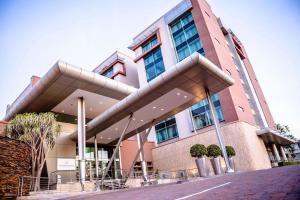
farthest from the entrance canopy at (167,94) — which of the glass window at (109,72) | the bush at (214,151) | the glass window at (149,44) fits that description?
the glass window at (109,72)

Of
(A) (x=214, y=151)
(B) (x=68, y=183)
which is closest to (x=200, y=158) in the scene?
(A) (x=214, y=151)

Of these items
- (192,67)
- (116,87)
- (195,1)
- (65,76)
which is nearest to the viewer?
(192,67)

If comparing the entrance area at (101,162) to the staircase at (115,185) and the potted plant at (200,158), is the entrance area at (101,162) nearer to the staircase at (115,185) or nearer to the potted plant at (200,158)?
the staircase at (115,185)

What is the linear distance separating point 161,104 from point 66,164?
460 inches

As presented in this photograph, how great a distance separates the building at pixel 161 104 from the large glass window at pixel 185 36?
Answer: 166mm

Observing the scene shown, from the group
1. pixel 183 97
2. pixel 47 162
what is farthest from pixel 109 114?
pixel 47 162

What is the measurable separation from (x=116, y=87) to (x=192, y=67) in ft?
25.8

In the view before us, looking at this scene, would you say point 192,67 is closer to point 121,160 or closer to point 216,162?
point 216,162

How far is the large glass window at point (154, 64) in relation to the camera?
1436 inches

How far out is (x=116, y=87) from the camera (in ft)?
62.4

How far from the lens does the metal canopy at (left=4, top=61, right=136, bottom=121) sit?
1534cm

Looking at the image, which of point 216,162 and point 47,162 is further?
point 47,162

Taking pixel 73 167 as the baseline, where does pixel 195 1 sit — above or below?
above

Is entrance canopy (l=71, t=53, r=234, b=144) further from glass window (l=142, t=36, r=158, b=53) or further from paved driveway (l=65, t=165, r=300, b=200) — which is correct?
glass window (l=142, t=36, r=158, b=53)
